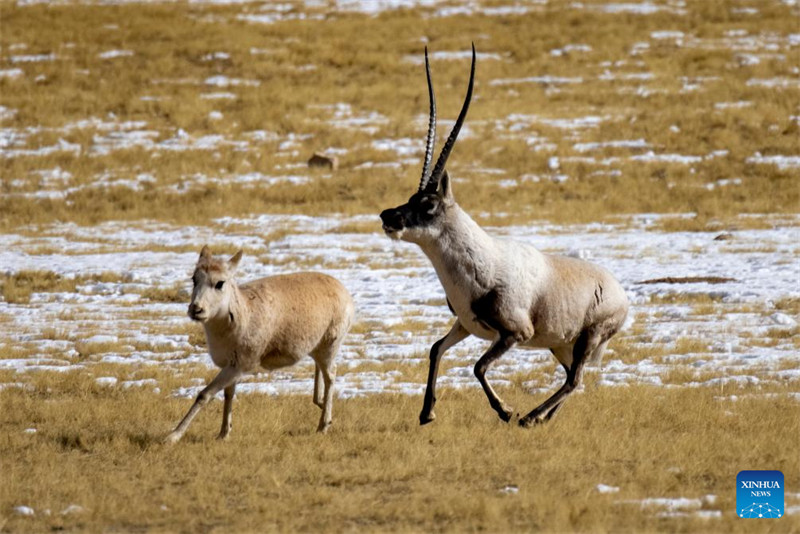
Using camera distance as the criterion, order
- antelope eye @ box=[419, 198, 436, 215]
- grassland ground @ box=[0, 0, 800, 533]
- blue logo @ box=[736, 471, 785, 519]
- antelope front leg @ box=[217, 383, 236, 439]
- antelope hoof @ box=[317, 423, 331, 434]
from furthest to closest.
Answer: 1. antelope hoof @ box=[317, 423, 331, 434]
2. antelope eye @ box=[419, 198, 436, 215]
3. antelope front leg @ box=[217, 383, 236, 439]
4. grassland ground @ box=[0, 0, 800, 533]
5. blue logo @ box=[736, 471, 785, 519]

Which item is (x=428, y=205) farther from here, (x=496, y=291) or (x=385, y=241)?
(x=385, y=241)

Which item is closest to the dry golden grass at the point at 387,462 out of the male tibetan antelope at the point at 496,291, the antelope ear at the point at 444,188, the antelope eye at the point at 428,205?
the male tibetan antelope at the point at 496,291

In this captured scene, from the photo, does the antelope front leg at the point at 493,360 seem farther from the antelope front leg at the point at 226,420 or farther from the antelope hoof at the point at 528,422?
the antelope front leg at the point at 226,420

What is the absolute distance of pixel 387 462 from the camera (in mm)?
8891

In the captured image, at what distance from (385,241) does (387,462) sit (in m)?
15.3

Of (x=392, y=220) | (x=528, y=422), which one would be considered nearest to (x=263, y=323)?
(x=392, y=220)

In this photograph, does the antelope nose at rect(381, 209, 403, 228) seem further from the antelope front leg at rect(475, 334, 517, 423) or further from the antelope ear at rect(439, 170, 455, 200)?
the antelope front leg at rect(475, 334, 517, 423)

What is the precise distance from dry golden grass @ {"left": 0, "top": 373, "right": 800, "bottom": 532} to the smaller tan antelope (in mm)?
425

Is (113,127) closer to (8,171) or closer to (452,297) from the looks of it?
(8,171)

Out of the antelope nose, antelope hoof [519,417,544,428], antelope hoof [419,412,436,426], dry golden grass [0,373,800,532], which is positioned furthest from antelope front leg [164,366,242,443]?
antelope hoof [519,417,544,428]

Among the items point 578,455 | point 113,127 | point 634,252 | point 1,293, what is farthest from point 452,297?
point 113,127

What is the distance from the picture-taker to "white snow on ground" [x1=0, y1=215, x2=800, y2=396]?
42.5 ft

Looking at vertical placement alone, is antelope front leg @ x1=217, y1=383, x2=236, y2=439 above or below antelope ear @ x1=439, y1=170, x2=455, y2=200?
below

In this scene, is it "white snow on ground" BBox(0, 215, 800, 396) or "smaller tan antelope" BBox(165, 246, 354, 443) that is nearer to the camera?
"smaller tan antelope" BBox(165, 246, 354, 443)
